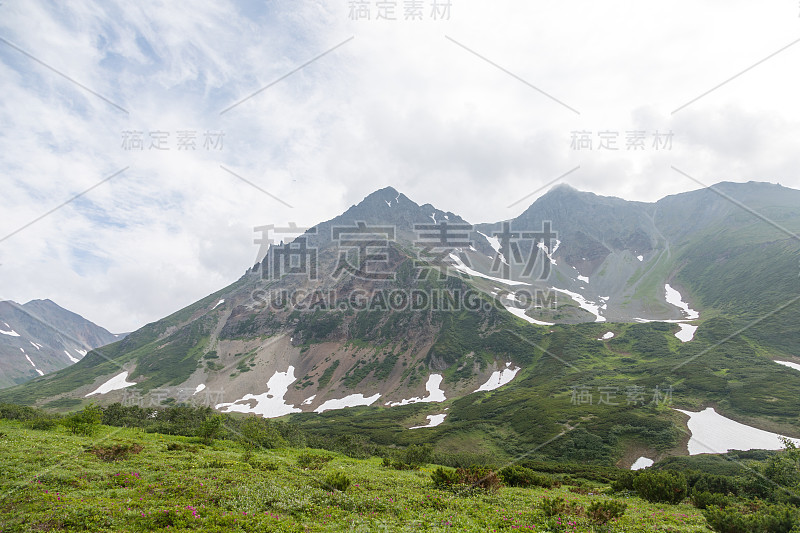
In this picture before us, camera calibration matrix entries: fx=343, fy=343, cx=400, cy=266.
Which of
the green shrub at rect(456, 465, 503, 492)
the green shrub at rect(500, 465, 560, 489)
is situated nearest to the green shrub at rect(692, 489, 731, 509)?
the green shrub at rect(500, 465, 560, 489)

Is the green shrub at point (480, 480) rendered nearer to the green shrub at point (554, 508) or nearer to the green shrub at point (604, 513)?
the green shrub at point (554, 508)

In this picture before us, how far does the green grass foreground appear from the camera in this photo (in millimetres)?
13156

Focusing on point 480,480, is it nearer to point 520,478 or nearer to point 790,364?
point 520,478

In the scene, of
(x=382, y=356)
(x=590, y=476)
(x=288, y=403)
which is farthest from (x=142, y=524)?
(x=382, y=356)

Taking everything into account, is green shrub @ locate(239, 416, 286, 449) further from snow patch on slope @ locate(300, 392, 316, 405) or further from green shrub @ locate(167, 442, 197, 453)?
→ snow patch on slope @ locate(300, 392, 316, 405)

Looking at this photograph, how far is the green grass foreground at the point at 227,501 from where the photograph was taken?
13.2m

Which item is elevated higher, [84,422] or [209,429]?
[84,422]

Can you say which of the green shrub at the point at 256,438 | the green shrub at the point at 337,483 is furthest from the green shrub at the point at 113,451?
the green shrub at the point at 337,483

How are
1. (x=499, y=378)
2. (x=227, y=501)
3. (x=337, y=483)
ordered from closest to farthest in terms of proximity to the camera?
(x=227, y=501) → (x=337, y=483) → (x=499, y=378)

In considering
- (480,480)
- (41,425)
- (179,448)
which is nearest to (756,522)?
(480,480)

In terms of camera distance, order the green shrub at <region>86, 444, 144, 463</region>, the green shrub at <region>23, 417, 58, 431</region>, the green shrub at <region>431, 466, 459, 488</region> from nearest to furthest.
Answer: the green shrub at <region>86, 444, 144, 463</region> → the green shrub at <region>431, 466, 459, 488</region> → the green shrub at <region>23, 417, 58, 431</region>

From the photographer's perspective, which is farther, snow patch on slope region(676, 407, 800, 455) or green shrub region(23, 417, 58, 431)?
snow patch on slope region(676, 407, 800, 455)

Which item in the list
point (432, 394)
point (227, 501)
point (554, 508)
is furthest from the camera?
point (432, 394)

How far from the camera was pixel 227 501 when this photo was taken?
51.0 ft
